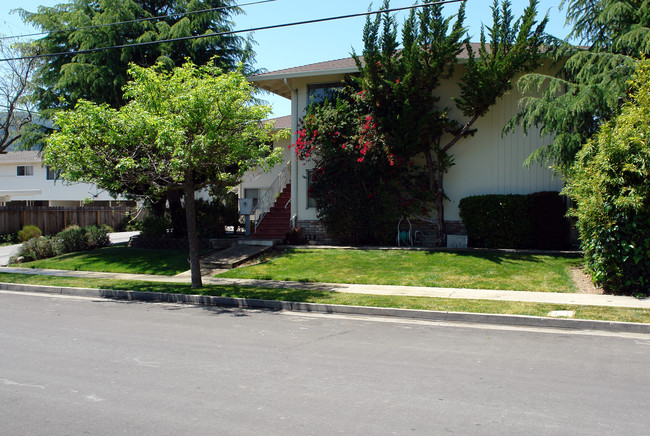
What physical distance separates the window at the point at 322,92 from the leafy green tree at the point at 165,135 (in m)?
6.31

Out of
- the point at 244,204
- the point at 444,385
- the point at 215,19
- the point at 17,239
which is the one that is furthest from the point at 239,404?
the point at 17,239

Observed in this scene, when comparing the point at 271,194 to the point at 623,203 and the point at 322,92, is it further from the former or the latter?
the point at 623,203

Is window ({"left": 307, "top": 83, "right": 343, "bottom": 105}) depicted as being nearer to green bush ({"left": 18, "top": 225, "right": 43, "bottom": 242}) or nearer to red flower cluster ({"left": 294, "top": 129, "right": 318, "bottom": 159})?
red flower cluster ({"left": 294, "top": 129, "right": 318, "bottom": 159})

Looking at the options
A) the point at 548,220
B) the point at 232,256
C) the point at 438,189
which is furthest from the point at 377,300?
the point at 548,220

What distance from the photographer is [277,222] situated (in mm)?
19703

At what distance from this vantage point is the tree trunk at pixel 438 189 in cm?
1705

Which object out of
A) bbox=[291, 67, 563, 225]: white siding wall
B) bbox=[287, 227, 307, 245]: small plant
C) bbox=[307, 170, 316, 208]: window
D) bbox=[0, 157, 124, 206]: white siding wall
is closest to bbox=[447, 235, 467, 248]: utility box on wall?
bbox=[291, 67, 563, 225]: white siding wall

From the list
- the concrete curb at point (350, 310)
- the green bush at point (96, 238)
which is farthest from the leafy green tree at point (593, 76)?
the green bush at point (96, 238)

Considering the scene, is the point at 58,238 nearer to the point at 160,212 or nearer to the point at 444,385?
the point at 160,212

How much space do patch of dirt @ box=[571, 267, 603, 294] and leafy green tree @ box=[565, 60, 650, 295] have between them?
0.76 ft

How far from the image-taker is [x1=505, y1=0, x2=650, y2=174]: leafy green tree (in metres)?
12.6

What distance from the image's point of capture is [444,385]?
560cm

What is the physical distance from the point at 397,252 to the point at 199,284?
6.21 meters

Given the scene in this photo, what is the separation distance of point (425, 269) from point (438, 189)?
4.14 meters
